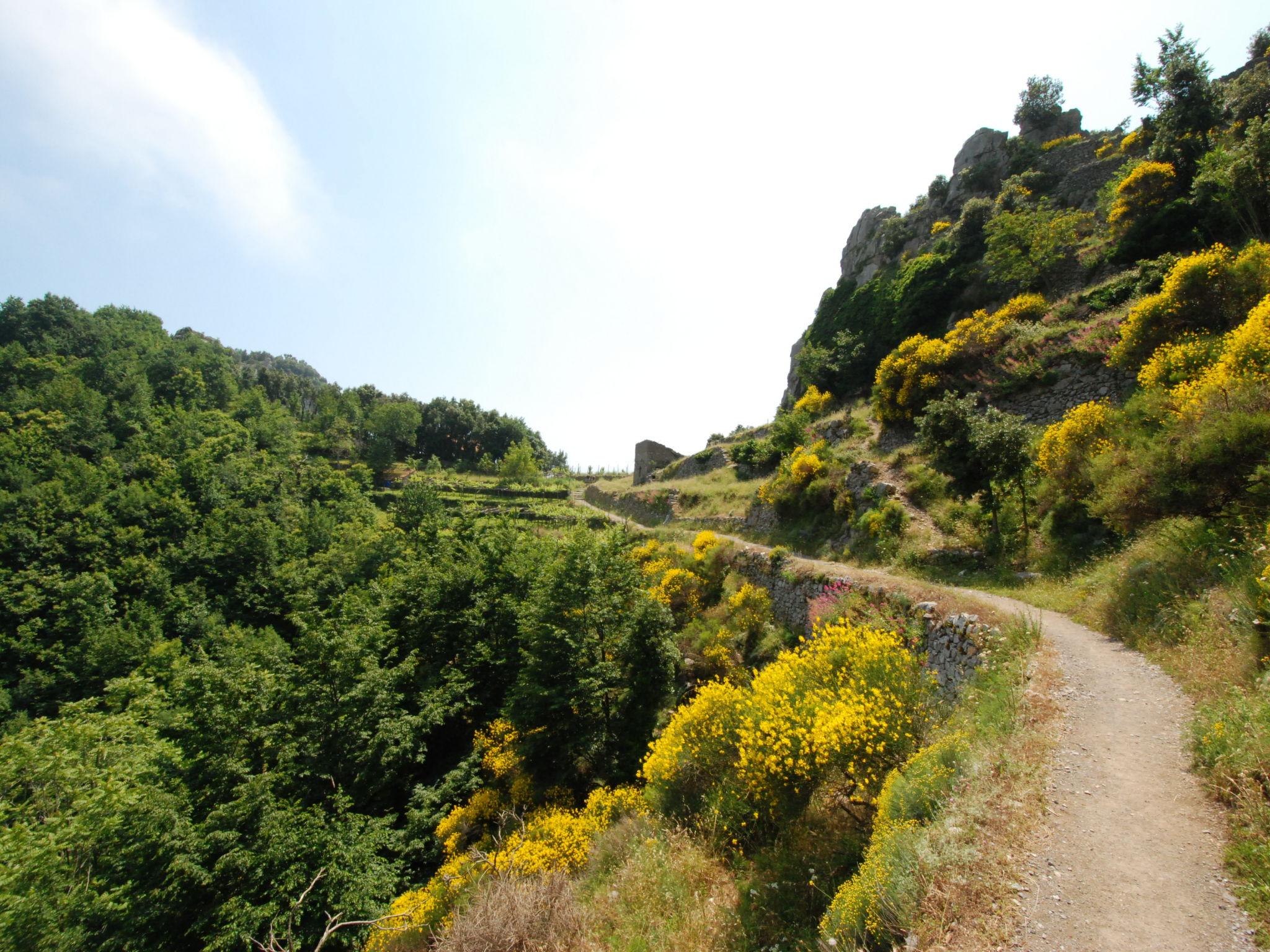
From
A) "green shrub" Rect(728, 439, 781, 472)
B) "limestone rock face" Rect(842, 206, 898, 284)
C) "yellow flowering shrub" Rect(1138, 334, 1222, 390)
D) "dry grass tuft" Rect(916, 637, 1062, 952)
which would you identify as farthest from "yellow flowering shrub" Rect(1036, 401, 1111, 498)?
"limestone rock face" Rect(842, 206, 898, 284)

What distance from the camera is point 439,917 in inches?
328

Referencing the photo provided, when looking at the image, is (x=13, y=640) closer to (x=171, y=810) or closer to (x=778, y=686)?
(x=171, y=810)

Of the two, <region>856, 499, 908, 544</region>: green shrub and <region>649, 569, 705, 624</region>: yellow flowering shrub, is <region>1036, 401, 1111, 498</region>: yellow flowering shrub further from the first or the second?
<region>649, 569, 705, 624</region>: yellow flowering shrub

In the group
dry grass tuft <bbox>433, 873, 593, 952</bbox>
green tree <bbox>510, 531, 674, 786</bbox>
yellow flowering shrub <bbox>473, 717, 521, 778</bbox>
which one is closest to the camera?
dry grass tuft <bbox>433, 873, 593, 952</bbox>

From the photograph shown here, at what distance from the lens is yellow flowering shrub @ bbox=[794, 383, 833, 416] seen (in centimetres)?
2728

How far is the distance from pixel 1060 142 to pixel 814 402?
75.1 ft

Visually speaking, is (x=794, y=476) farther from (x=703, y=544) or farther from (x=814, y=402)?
(x=814, y=402)

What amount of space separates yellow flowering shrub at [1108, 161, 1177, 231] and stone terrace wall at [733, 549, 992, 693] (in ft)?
62.1

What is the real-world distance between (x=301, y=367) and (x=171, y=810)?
205 m

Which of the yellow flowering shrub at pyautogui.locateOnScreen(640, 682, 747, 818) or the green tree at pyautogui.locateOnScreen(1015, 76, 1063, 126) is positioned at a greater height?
the green tree at pyautogui.locateOnScreen(1015, 76, 1063, 126)

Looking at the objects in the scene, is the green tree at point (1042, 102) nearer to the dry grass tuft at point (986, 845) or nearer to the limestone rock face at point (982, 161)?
the limestone rock face at point (982, 161)

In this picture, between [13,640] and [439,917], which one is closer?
[439,917]

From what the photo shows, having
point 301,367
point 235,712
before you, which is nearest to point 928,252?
point 235,712

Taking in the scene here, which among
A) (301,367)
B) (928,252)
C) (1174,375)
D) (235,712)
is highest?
(301,367)
